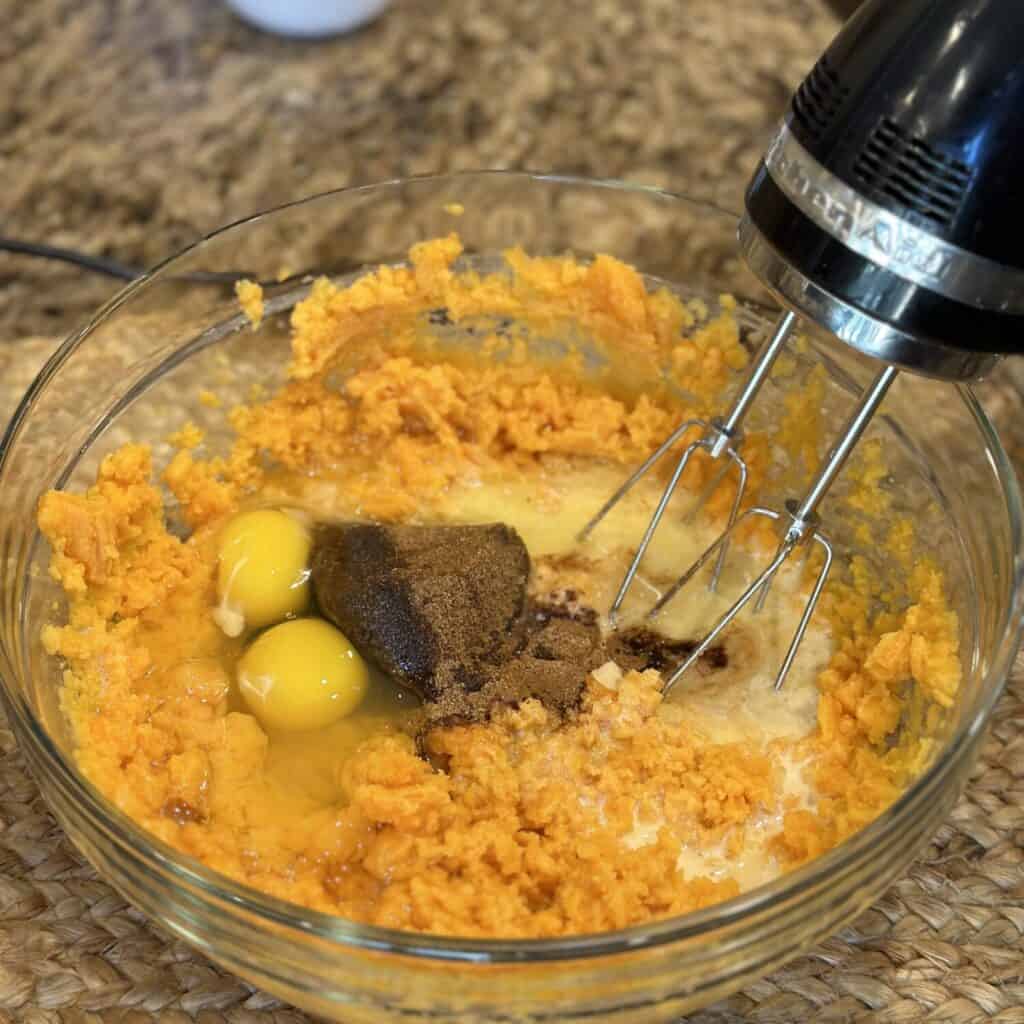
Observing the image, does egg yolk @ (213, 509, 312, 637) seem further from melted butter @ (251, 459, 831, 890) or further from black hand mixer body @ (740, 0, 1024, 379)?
black hand mixer body @ (740, 0, 1024, 379)

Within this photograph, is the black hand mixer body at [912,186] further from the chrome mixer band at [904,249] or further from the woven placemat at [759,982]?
the woven placemat at [759,982]

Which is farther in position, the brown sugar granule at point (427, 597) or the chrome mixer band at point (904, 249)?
the brown sugar granule at point (427, 597)

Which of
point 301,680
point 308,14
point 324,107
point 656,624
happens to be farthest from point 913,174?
point 308,14

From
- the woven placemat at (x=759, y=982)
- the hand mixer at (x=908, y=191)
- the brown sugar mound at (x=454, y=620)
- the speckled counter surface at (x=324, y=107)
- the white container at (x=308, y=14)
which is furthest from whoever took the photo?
the white container at (x=308, y=14)

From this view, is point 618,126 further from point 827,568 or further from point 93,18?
point 827,568

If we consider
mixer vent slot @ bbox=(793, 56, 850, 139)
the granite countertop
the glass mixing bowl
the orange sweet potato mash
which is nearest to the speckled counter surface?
the granite countertop

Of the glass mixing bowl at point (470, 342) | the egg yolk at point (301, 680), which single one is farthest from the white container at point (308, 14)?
the egg yolk at point (301, 680)
